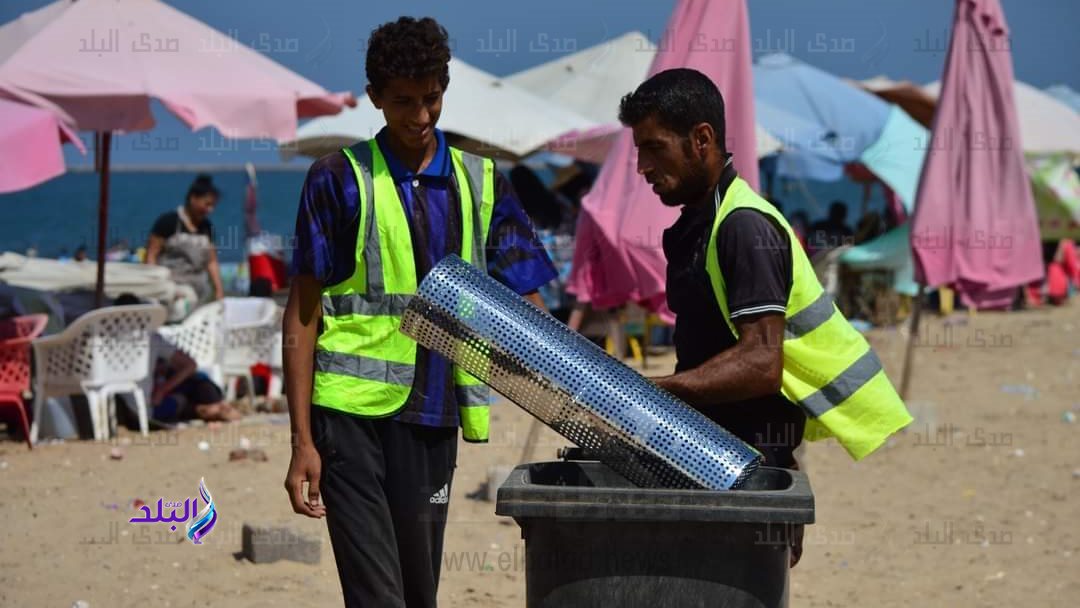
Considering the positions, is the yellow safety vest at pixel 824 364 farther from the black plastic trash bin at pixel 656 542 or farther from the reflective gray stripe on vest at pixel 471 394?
the reflective gray stripe on vest at pixel 471 394

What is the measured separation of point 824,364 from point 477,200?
3.18 ft

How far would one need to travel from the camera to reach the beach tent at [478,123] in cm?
1413

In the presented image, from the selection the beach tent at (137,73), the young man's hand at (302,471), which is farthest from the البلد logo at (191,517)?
the young man's hand at (302,471)

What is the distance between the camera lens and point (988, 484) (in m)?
8.36

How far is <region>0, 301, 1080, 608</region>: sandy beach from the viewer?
5.93 metres

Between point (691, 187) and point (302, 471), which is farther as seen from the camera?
point (302, 471)

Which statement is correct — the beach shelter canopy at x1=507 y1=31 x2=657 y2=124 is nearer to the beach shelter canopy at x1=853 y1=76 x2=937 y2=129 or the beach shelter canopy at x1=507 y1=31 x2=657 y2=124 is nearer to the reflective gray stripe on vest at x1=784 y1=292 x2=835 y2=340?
the beach shelter canopy at x1=853 y1=76 x2=937 y2=129

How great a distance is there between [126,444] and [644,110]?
7.00 meters

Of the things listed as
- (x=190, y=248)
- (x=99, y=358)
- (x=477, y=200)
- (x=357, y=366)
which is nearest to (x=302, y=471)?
(x=357, y=366)

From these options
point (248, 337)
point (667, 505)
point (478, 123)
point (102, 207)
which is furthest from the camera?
point (478, 123)

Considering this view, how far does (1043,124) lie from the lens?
21109mm

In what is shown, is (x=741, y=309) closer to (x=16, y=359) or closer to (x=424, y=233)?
(x=424, y=233)

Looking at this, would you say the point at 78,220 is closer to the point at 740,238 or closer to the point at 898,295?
the point at 898,295

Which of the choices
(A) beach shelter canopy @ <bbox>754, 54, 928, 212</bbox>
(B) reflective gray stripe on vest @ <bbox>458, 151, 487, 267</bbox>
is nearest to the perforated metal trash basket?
(B) reflective gray stripe on vest @ <bbox>458, 151, 487, 267</bbox>
